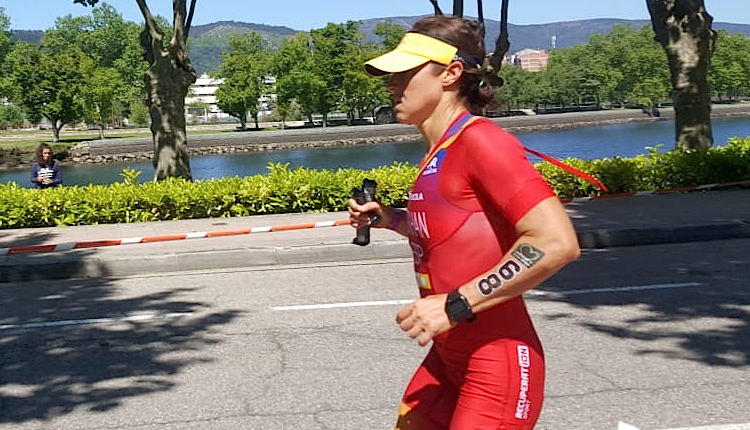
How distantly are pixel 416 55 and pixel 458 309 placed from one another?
0.78 meters

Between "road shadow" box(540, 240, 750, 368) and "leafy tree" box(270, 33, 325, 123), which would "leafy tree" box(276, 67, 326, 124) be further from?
"road shadow" box(540, 240, 750, 368)

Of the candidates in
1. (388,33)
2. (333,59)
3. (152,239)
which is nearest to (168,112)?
(152,239)

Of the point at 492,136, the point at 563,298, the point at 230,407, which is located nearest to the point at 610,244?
the point at 563,298

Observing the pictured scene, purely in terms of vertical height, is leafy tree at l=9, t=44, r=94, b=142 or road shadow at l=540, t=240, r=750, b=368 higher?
leafy tree at l=9, t=44, r=94, b=142

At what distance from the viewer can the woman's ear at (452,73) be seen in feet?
8.97

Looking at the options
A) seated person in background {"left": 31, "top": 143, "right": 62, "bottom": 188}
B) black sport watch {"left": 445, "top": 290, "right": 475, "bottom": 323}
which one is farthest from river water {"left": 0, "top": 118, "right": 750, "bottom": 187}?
black sport watch {"left": 445, "top": 290, "right": 475, "bottom": 323}

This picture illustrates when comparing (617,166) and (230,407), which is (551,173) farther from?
(230,407)

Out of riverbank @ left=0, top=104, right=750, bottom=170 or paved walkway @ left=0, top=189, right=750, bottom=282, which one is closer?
paved walkway @ left=0, top=189, right=750, bottom=282

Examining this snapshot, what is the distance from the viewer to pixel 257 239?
12.0 metres

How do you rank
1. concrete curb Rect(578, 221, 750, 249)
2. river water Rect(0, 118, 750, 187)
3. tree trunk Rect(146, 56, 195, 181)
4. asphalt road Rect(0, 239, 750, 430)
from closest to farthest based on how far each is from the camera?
asphalt road Rect(0, 239, 750, 430) → concrete curb Rect(578, 221, 750, 249) → tree trunk Rect(146, 56, 195, 181) → river water Rect(0, 118, 750, 187)

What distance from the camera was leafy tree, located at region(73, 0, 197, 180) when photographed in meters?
18.6

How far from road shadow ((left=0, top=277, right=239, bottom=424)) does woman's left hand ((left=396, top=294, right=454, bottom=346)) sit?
3.46 m

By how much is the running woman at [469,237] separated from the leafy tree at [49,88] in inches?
3433

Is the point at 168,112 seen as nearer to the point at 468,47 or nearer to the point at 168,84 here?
the point at 168,84
